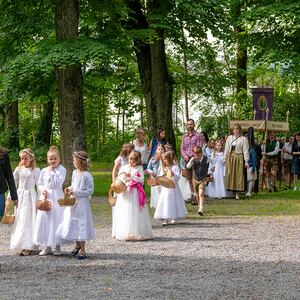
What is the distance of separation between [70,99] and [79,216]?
10948 millimetres

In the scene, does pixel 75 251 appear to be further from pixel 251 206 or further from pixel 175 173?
pixel 251 206

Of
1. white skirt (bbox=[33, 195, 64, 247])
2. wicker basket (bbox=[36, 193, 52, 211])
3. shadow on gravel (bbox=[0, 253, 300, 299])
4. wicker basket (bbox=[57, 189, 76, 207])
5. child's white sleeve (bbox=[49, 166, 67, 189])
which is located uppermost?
child's white sleeve (bbox=[49, 166, 67, 189])

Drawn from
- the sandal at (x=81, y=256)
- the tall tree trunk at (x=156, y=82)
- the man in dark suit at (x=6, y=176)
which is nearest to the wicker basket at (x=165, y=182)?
the sandal at (x=81, y=256)

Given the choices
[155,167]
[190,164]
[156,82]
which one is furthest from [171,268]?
[156,82]

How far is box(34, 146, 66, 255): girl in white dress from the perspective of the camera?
12.1m

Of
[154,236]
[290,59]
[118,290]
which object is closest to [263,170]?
[290,59]

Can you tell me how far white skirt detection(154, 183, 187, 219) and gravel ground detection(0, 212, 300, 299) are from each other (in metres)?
1.08

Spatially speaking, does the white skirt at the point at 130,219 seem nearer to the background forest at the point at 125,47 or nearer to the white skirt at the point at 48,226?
the white skirt at the point at 48,226

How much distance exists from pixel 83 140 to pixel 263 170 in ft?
22.8

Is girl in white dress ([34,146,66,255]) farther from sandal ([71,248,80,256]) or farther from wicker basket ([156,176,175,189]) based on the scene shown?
wicker basket ([156,176,175,189])

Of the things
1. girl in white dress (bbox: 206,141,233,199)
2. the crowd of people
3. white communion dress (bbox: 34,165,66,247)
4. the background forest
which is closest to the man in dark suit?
the crowd of people

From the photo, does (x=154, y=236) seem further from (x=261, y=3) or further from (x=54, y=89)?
(x=261, y=3)

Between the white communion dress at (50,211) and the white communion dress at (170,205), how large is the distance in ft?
14.0

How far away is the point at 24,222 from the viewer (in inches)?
486
